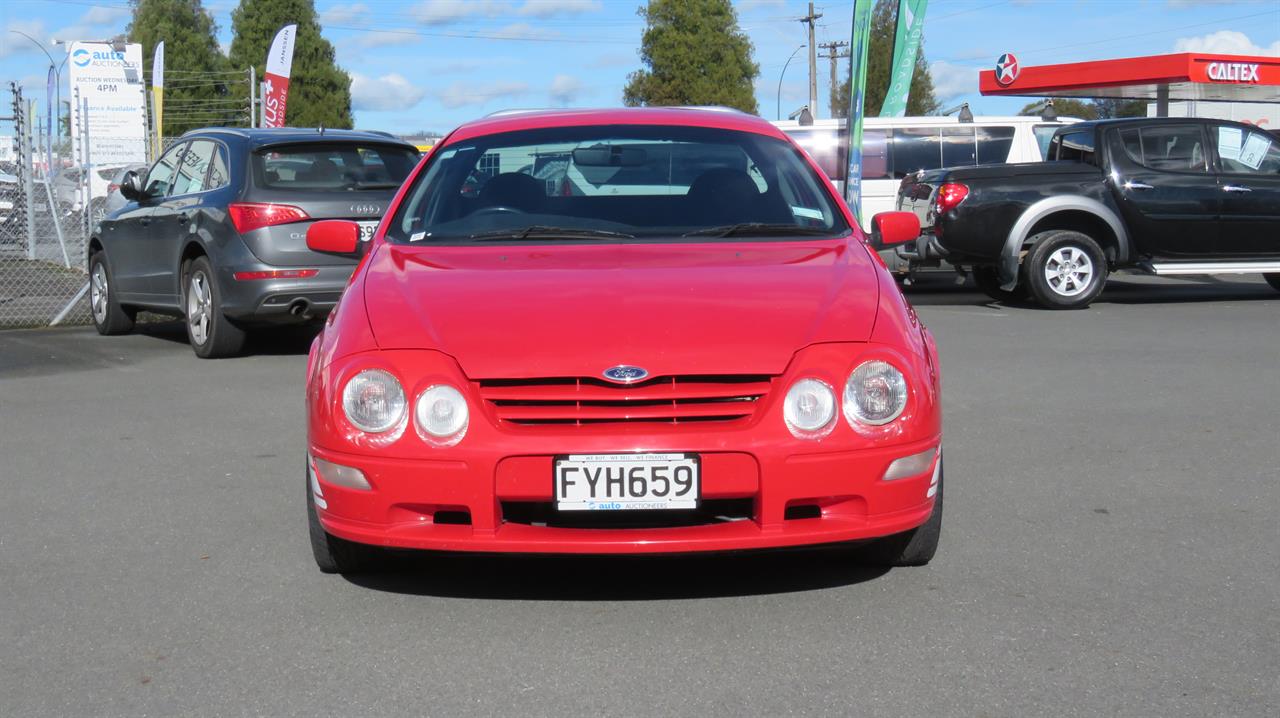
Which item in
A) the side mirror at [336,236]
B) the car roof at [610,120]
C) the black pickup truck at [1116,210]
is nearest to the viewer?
the side mirror at [336,236]

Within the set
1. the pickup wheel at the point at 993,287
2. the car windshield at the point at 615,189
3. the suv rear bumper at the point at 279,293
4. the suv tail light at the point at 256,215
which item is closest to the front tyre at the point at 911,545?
the car windshield at the point at 615,189

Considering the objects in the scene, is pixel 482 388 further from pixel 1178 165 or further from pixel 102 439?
pixel 1178 165

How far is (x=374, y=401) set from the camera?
4.08 m

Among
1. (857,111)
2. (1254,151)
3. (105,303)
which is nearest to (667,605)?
(105,303)

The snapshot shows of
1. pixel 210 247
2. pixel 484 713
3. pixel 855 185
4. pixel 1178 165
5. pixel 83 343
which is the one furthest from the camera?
pixel 855 185

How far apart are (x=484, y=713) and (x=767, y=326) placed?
1358 millimetres

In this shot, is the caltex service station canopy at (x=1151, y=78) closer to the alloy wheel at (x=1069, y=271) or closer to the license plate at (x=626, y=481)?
the alloy wheel at (x=1069, y=271)

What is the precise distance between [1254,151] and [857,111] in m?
4.89

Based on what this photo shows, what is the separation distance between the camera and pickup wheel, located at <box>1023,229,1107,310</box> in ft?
45.1

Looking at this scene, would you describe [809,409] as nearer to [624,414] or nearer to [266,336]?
[624,414]

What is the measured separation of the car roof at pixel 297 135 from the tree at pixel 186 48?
50502 mm

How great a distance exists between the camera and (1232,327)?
473 inches

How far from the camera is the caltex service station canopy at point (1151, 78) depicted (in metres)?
29.1

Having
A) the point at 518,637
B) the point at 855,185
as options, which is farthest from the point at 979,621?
the point at 855,185
